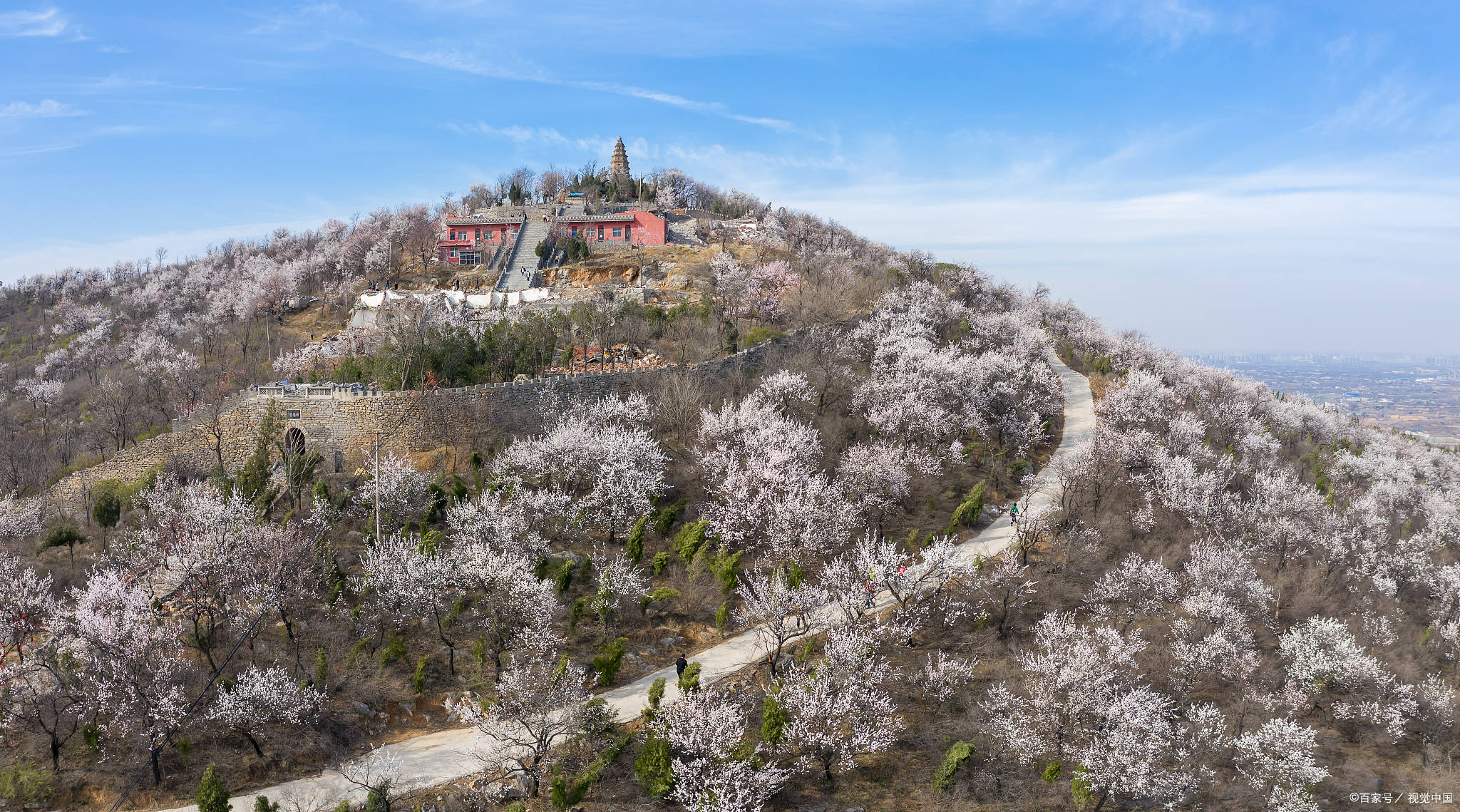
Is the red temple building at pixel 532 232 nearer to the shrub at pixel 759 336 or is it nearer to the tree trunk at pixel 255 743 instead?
the shrub at pixel 759 336

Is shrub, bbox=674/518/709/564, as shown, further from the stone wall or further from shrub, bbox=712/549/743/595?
the stone wall

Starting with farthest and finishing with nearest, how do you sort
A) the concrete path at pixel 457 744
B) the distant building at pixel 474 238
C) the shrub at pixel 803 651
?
the distant building at pixel 474 238 → the shrub at pixel 803 651 → the concrete path at pixel 457 744

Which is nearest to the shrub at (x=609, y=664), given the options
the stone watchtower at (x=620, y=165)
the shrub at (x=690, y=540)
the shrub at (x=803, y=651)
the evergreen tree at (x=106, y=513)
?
the shrub at (x=803, y=651)

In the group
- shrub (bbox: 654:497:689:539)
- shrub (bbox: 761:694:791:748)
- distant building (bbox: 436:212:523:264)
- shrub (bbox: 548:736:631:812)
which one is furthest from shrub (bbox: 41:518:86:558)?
distant building (bbox: 436:212:523:264)

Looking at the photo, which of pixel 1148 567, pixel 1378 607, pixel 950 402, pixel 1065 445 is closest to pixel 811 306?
pixel 950 402

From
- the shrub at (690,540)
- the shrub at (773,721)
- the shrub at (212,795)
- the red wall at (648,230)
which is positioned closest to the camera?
the shrub at (212,795)

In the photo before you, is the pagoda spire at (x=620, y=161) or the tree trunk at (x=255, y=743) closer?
the tree trunk at (x=255, y=743)
